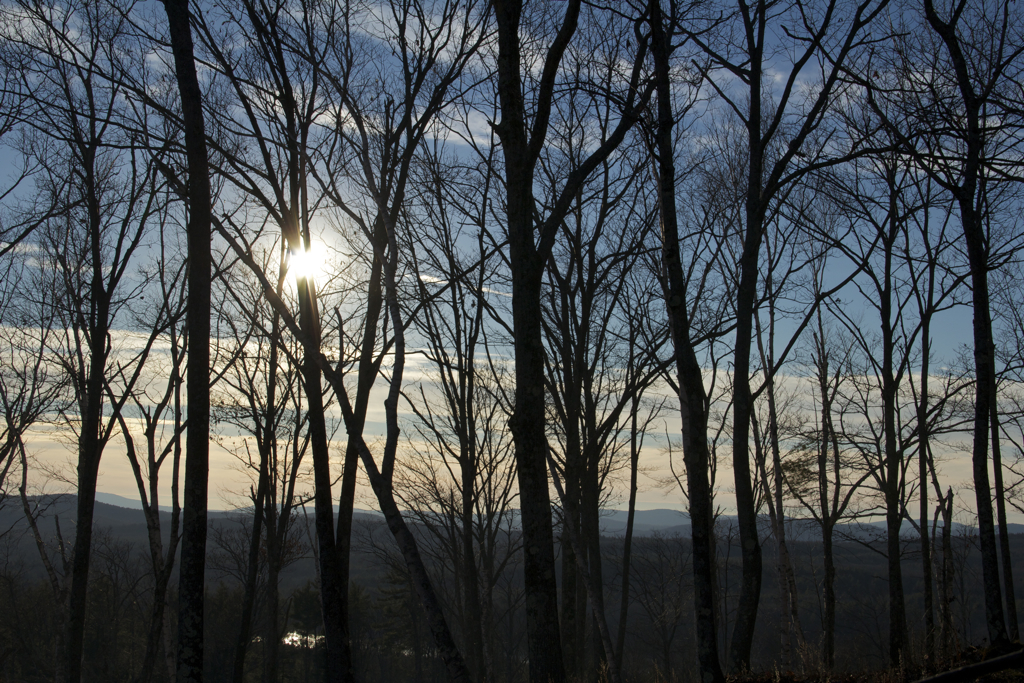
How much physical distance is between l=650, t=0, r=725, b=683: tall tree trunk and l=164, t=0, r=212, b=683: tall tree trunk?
4.89m

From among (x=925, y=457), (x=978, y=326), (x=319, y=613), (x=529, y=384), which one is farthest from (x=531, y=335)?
(x=319, y=613)

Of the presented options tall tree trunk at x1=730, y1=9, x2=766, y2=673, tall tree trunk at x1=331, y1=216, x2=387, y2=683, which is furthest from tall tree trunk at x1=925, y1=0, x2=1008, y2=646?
tall tree trunk at x1=331, y1=216, x2=387, y2=683

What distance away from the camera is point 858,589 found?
225ft

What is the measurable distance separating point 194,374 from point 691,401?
17.4 ft

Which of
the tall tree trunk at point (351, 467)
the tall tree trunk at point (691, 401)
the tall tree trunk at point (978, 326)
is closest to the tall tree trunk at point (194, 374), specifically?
the tall tree trunk at point (351, 467)

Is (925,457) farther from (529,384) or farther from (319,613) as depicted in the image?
(319,613)

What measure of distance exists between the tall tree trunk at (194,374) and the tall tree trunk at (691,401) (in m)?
4.89

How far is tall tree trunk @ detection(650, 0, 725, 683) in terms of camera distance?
17.7ft

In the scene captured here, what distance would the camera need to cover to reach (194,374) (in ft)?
21.1

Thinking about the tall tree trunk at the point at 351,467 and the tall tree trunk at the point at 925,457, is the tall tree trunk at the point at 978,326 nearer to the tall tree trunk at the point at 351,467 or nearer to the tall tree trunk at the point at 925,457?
the tall tree trunk at the point at 925,457

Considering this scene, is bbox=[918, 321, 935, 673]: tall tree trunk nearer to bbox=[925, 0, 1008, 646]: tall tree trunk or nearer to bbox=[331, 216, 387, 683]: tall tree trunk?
bbox=[925, 0, 1008, 646]: tall tree trunk

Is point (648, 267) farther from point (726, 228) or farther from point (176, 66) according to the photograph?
point (176, 66)

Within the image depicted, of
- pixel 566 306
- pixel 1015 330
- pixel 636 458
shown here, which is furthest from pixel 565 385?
pixel 1015 330

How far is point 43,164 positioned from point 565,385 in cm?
1059
